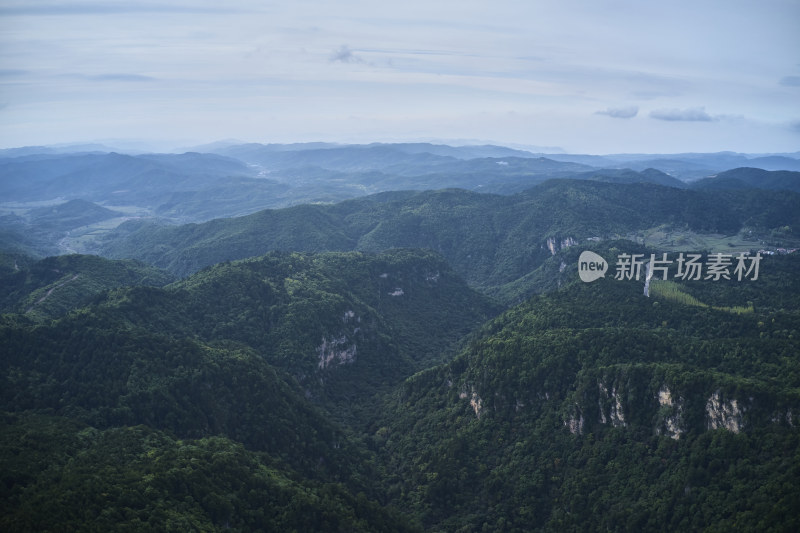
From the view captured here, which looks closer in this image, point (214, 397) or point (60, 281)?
point (214, 397)

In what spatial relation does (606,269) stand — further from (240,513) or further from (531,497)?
(240,513)

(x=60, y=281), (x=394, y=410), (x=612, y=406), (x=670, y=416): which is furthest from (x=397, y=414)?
(x=60, y=281)

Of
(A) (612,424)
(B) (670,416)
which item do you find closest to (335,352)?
(A) (612,424)

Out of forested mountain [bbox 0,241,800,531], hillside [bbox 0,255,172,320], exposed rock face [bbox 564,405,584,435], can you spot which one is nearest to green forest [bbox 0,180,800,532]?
exposed rock face [bbox 564,405,584,435]

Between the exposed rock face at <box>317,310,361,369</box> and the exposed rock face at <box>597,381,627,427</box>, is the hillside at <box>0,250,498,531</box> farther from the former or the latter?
the exposed rock face at <box>597,381,627,427</box>

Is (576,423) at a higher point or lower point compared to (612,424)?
lower

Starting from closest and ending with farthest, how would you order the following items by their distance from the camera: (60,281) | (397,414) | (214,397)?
(214,397), (397,414), (60,281)

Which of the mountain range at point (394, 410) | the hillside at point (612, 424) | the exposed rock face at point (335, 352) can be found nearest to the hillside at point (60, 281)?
the mountain range at point (394, 410)

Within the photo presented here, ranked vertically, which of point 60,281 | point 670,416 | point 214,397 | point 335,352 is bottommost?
point 335,352

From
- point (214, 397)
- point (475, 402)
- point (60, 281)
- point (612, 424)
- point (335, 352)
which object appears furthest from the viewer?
point (60, 281)

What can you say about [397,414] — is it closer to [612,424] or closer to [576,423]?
[576,423]
